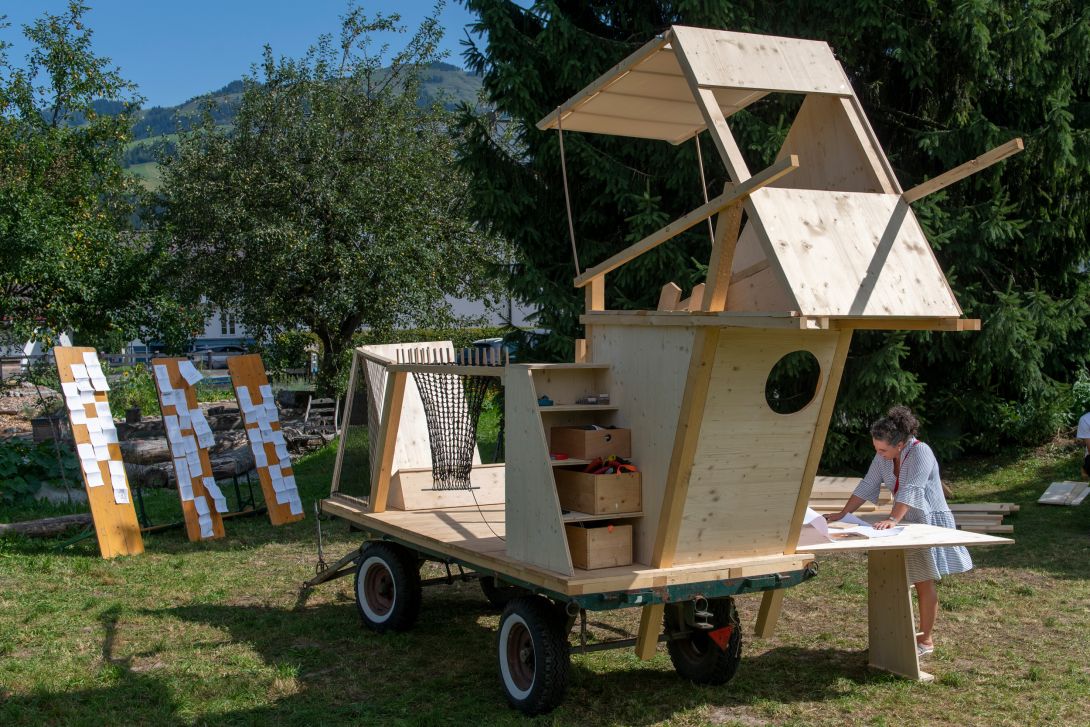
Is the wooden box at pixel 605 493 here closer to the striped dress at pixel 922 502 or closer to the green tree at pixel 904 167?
the striped dress at pixel 922 502

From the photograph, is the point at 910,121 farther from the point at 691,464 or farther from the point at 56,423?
the point at 56,423

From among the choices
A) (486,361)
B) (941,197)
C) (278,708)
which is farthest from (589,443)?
(941,197)

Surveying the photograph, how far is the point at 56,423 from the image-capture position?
16469mm

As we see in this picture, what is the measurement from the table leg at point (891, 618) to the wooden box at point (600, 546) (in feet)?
5.07

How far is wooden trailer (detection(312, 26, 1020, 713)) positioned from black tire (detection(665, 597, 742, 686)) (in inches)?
0.5

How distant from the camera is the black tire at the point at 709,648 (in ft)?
18.5

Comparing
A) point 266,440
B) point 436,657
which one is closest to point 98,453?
point 266,440

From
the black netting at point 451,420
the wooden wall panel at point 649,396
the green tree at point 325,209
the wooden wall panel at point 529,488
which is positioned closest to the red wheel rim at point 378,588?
the black netting at point 451,420

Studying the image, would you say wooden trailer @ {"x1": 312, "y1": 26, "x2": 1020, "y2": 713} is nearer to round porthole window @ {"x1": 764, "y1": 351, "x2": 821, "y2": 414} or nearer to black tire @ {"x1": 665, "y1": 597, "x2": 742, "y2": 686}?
black tire @ {"x1": 665, "y1": 597, "x2": 742, "y2": 686}

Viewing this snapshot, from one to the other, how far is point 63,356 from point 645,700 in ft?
23.2

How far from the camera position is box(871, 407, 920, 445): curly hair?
607 centimetres

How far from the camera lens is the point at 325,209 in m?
17.0

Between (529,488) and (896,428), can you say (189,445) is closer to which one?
(529,488)

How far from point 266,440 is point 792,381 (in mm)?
6061
